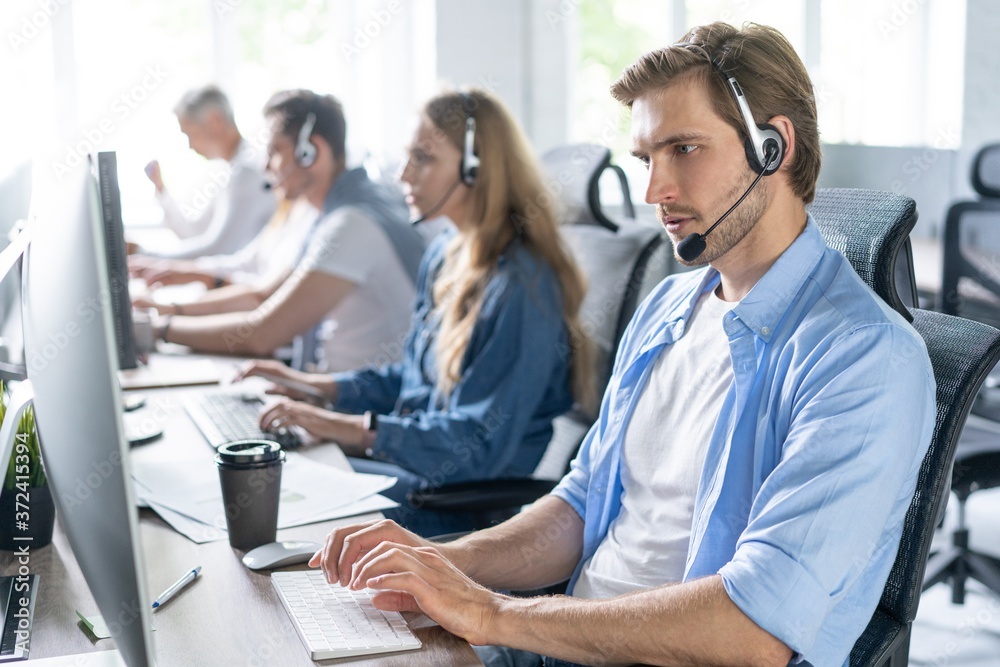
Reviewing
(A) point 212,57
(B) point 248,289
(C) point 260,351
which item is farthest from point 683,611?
(A) point 212,57

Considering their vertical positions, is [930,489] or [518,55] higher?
[518,55]

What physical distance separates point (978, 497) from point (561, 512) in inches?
91.1

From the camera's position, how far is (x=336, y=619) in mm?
946

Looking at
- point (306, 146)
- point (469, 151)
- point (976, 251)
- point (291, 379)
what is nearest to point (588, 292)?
point (469, 151)

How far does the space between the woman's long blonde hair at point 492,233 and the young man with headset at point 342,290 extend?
433 millimetres

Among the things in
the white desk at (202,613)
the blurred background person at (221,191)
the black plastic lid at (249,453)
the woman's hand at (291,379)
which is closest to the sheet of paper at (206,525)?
the white desk at (202,613)

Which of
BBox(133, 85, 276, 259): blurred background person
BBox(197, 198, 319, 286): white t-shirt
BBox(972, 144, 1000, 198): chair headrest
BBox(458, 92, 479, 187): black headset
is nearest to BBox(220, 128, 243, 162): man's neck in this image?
BBox(133, 85, 276, 259): blurred background person

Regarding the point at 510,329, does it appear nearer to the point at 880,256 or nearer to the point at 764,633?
the point at 880,256

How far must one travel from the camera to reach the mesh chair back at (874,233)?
103 centimetres

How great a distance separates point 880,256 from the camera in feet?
3.40

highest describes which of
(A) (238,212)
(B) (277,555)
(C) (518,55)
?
(C) (518,55)

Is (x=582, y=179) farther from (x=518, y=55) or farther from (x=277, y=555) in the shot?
(x=518, y=55)

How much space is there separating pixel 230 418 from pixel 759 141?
1035 mm

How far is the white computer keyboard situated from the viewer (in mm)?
887
